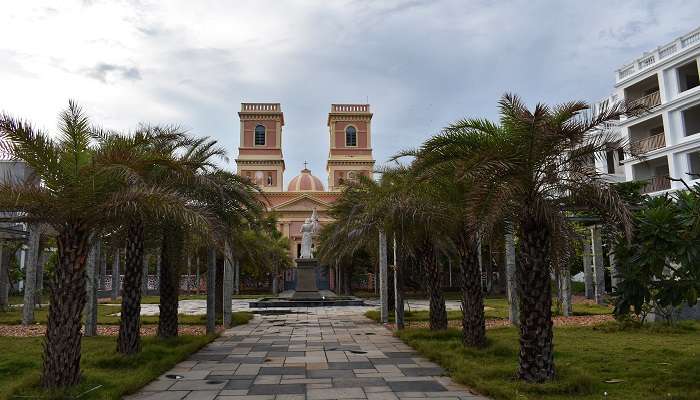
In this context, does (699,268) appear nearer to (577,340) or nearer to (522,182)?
(522,182)

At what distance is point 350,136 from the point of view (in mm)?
69625

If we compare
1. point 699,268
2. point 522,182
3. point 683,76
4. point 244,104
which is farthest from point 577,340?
point 244,104

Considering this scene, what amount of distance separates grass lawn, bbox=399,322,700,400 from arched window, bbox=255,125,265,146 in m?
57.3

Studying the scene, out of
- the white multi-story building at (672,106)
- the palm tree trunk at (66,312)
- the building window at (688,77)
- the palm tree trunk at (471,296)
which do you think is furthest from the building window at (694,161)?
the palm tree trunk at (66,312)

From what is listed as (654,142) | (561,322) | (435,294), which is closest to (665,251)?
(435,294)

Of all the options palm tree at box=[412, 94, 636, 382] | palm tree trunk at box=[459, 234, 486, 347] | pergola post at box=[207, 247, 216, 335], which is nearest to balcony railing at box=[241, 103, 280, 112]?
pergola post at box=[207, 247, 216, 335]

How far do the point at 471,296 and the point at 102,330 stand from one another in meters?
10.1

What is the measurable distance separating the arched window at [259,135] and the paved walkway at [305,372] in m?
56.1

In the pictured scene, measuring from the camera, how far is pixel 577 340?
1185 centimetres

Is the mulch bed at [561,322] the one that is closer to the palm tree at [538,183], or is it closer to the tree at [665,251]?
the tree at [665,251]

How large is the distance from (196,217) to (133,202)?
815mm

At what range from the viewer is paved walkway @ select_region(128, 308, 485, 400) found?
7131 millimetres

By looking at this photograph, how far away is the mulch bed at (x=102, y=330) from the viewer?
1375 centimetres

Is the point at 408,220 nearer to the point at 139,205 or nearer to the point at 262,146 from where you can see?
the point at 139,205
